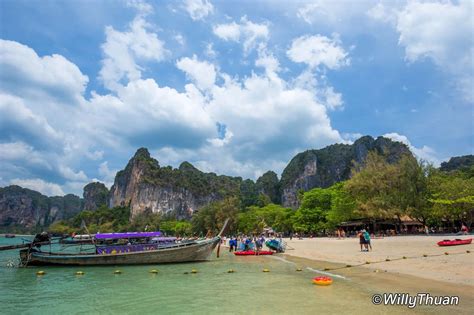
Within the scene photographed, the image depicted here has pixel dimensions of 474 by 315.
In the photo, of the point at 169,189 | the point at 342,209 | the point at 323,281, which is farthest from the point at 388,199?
the point at 169,189

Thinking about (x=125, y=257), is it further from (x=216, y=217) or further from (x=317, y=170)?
(x=317, y=170)

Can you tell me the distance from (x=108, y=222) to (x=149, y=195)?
73.0 ft

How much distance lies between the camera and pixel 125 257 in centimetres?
2377

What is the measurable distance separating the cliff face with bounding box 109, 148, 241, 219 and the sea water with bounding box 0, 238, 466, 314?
14285 cm

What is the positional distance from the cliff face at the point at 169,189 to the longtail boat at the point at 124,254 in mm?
132925

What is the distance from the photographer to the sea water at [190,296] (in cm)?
941

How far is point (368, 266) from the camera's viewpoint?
1684 centimetres

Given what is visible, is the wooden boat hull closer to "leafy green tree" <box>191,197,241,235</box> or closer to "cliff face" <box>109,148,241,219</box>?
"leafy green tree" <box>191,197,241,235</box>

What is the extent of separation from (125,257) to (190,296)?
1368 centimetres

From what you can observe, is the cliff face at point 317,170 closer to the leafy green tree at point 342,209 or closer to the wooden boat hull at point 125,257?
the leafy green tree at point 342,209

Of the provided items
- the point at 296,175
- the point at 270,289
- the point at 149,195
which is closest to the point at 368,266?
the point at 270,289

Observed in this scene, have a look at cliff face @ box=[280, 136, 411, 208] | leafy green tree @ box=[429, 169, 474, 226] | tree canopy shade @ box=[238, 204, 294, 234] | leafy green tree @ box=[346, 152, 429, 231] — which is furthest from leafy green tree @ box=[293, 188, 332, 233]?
cliff face @ box=[280, 136, 411, 208]

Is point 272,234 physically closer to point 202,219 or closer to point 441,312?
point 202,219

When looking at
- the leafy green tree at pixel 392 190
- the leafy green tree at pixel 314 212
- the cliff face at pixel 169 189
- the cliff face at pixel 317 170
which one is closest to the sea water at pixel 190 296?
the leafy green tree at pixel 392 190
